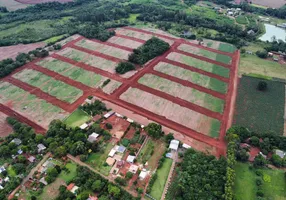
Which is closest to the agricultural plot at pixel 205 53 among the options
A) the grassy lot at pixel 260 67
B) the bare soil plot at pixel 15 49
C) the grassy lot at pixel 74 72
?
the grassy lot at pixel 260 67

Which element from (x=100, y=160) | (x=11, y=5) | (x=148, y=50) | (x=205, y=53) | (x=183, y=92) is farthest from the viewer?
(x=11, y=5)

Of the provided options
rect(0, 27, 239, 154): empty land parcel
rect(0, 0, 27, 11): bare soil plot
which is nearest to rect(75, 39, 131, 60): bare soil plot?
rect(0, 27, 239, 154): empty land parcel

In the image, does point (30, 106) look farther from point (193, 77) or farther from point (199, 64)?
point (199, 64)

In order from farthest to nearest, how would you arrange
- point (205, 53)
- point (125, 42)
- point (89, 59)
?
point (125, 42) < point (205, 53) < point (89, 59)

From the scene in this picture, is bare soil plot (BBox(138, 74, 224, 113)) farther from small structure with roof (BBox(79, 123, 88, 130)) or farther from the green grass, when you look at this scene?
the green grass

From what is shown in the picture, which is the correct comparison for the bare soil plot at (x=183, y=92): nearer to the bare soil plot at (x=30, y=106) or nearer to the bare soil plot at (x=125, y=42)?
the bare soil plot at (x=125, y=42)

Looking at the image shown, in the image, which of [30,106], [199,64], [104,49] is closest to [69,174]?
[30,106]
